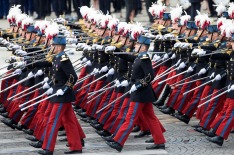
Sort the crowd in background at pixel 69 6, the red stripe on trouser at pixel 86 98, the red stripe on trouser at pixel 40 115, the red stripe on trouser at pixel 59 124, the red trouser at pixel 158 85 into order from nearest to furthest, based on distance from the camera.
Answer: the red stripe on trouser at pixel 59 124 → the red stripe on trouser at pixel 40 115 → the red stripe on trouser at pixel 86 98 → the red trouser at pixel 158 85 → the crowd in background at pixel 69 6

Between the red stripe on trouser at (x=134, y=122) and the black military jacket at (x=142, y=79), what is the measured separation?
0.11 m

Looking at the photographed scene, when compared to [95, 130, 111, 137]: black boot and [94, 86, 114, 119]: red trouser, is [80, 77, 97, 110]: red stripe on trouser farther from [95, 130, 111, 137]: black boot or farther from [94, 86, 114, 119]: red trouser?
[95, 130, 111, 137]: black boot

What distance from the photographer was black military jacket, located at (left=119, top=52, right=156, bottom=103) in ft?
57.0

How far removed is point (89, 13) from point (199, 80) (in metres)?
3.35

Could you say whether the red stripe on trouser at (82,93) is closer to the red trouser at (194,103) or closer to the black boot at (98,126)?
the black boot at (98,126)

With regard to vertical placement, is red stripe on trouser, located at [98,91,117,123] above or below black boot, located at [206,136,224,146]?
above

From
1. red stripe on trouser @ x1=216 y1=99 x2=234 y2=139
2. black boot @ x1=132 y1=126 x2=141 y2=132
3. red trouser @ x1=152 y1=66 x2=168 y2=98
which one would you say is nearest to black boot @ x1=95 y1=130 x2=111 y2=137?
black boot @ x1=132 y1=126 x2=141 y2=132

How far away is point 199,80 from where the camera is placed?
65.0 feet

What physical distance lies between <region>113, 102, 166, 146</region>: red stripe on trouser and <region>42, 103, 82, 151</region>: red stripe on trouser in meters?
0.61

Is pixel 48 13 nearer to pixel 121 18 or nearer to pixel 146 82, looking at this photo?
pixel 121 18

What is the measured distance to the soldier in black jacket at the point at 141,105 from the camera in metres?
17.3

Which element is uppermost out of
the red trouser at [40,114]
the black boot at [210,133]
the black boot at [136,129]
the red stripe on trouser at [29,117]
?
the red trouser at [40,114]

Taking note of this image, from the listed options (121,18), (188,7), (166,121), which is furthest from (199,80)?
(121,18)

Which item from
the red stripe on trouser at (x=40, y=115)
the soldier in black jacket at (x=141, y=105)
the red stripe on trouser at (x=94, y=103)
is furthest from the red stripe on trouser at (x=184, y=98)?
the red stripe on trouser at (x=40, y=115)
